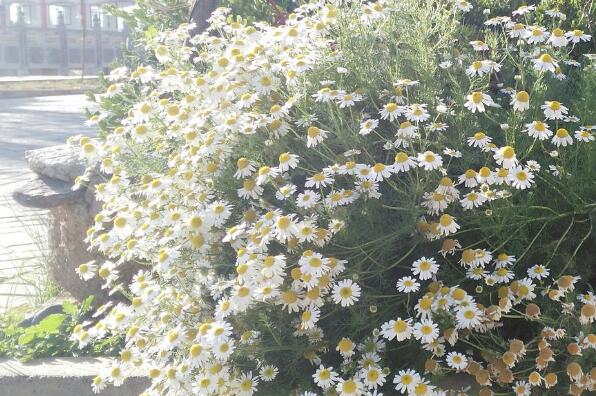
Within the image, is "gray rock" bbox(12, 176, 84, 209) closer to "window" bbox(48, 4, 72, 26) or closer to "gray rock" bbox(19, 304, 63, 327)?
"gray rock" bbox(19, 304, 63, 327)

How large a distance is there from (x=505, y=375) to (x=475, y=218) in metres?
0.49

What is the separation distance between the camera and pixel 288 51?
271 centimetres

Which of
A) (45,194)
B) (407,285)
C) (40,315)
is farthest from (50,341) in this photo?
(407,285)

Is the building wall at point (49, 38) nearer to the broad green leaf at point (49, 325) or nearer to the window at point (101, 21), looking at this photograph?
the window at point (101, 21)

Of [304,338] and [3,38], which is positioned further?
[3,38]

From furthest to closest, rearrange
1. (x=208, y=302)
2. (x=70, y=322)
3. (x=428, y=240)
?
(x=70, y=322) → (x=208, y=302) → (x=428, y=240)

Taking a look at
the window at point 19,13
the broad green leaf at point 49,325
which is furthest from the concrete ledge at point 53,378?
the window at point 19,13

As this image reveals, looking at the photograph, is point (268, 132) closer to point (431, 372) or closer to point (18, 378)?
point (431, 372)

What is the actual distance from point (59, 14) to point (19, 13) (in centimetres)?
256

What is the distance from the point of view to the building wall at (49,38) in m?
48.1

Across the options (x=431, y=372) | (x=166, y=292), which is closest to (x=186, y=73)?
(x=166, y=292)

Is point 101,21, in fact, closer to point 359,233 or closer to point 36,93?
point 36,93

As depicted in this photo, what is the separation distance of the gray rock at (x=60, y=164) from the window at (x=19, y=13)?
158ft

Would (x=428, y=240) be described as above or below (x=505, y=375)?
above
